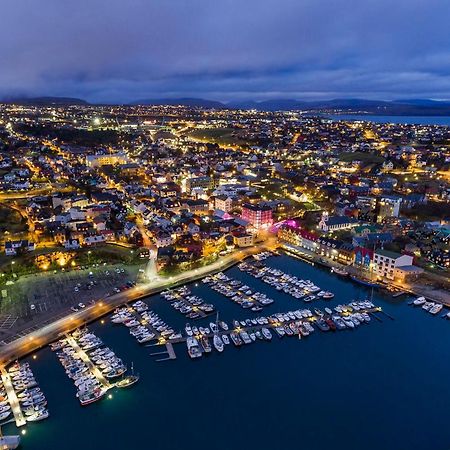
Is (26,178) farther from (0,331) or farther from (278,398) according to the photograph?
(278,398)

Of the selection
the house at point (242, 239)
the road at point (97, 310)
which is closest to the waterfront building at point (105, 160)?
the house at point (242, 239)

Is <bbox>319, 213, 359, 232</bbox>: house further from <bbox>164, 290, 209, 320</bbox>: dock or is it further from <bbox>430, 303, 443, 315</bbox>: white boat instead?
<bbox>164, 290, 209, 320</bbox>: dock

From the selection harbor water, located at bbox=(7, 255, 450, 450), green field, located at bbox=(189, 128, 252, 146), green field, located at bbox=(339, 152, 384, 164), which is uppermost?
green field, located at bbox=(189, 128, 252, 146)

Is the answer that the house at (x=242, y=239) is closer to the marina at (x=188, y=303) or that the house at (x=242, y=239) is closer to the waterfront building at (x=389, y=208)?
the marina at (x=188, y=303)

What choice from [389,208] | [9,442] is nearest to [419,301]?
[389,208]

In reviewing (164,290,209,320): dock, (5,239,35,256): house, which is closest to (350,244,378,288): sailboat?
(164,290,209,320): dock

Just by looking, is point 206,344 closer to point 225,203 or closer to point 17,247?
point 17,247
